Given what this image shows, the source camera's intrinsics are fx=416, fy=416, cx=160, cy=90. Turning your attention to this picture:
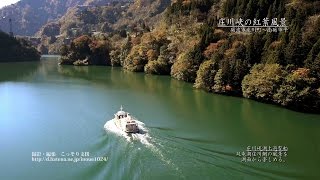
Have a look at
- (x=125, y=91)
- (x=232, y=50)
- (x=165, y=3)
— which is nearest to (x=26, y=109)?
(x=125, y=91)

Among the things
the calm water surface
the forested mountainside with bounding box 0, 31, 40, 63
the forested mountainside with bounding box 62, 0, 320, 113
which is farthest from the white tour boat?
the forested mountainside with bounding box 0, 31, 40, 63

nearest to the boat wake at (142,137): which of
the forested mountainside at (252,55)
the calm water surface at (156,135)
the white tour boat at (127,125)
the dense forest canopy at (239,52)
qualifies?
the calm water surface at (156,135)

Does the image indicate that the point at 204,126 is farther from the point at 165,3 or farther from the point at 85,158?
the point at 165,3

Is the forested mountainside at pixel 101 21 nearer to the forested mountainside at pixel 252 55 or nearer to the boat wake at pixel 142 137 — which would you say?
the forested mountainside at pixel 252 55

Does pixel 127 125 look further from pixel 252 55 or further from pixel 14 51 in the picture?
pixel 14 51

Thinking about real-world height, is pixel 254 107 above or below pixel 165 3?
below

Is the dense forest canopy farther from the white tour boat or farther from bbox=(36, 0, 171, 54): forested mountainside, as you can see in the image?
bbox=(36, 0, 171, 54): forested mountainside

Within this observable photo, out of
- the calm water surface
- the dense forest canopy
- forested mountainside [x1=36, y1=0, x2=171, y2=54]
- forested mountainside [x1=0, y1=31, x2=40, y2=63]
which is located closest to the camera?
the calm water surface
